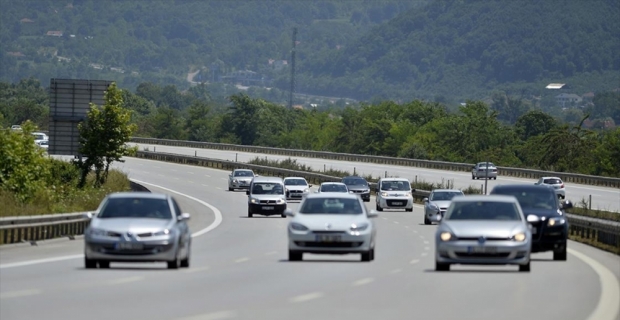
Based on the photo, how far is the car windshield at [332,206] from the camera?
27219 millimetres

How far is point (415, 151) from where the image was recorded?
5689 inches

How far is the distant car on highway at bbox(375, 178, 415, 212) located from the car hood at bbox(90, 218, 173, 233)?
113 ft

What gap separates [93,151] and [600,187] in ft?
107

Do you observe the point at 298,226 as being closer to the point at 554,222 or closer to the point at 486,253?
the point at 486,253

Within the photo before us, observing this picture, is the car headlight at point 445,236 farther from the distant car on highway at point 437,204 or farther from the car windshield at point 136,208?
the distant car on highway at point 437,204

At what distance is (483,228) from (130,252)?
6.09m

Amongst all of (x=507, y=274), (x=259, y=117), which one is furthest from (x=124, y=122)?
(x=259, y=117)

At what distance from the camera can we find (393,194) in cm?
5759

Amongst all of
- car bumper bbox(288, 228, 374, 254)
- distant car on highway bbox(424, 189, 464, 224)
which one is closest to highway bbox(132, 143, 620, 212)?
distant car on highway bbox(424, 189, 464, 224)

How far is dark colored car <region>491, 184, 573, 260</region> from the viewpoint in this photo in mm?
27266

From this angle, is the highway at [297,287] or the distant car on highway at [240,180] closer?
the highway at [297,287]

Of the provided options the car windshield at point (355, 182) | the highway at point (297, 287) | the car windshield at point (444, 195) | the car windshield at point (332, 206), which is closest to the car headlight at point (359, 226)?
the highway at point (297, 287)

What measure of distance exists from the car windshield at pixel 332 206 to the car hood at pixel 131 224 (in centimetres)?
457

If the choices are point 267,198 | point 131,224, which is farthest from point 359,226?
point 267,198
